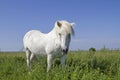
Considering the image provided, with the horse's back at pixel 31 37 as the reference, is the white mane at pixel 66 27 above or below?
above

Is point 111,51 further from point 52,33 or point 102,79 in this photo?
point 102,79

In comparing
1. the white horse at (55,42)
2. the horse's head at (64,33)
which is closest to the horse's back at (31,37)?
the white horse at (55,42)

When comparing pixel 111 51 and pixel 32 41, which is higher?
pixel 32 41

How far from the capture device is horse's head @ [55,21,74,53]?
779 centimetres

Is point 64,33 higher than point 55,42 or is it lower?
higher

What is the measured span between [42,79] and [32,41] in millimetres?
4278

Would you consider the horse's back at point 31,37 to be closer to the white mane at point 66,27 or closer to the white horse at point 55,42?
the white horse at point 55,42

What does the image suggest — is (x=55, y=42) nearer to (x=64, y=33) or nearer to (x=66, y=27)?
(x=64, y=33)

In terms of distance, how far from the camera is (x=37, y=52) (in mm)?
9344

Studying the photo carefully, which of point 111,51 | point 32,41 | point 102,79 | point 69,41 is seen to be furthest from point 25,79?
point 111,51

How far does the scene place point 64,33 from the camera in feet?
26.0

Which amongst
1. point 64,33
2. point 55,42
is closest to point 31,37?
point 55,42

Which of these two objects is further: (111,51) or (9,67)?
(111,51)

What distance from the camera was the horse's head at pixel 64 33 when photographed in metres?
7.79
